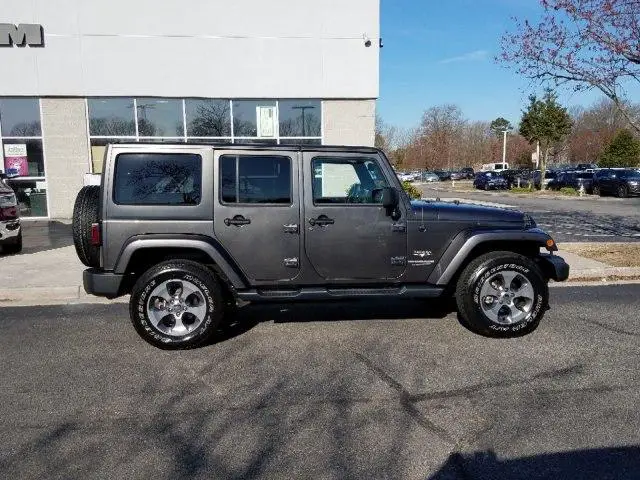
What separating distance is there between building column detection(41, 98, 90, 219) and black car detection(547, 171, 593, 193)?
2595 cm

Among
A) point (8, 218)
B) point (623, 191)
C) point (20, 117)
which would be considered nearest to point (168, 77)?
point (20, 117)

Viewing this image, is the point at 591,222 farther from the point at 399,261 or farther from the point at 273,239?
the point at 273,239

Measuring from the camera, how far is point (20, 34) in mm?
14180

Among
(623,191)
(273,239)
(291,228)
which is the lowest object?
(623,191)

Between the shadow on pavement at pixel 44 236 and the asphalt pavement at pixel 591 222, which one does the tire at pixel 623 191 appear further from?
the shadow on pavement at pixel 44 236

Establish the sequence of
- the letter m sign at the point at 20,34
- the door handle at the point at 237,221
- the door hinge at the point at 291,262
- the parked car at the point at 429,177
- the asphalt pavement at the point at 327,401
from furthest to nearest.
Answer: the parked car at the point at 429,177 < the letter m sign at the point at 20,34 < the door hinge at the point at 291,262 < the door handle at the point at 237,221 < the asphalt pavement at the point at 327,401

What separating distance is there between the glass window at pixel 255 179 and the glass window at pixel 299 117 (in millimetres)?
10866

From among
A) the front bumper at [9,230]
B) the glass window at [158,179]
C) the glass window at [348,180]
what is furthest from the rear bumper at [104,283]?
the front bumper at [9,230]

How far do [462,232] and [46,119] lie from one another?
14344 millimetres

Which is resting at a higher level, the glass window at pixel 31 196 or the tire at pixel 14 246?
the glass window at pixel 31 196

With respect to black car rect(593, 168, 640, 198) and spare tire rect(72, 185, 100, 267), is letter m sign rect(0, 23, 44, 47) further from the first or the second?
black car rect(593, 168, 640, 198)

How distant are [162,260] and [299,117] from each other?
11292mm

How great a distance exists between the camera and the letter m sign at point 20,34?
14.2 metres

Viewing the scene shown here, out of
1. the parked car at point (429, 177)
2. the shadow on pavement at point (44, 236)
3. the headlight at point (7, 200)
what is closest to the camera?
the headlight at point (7, 200)
